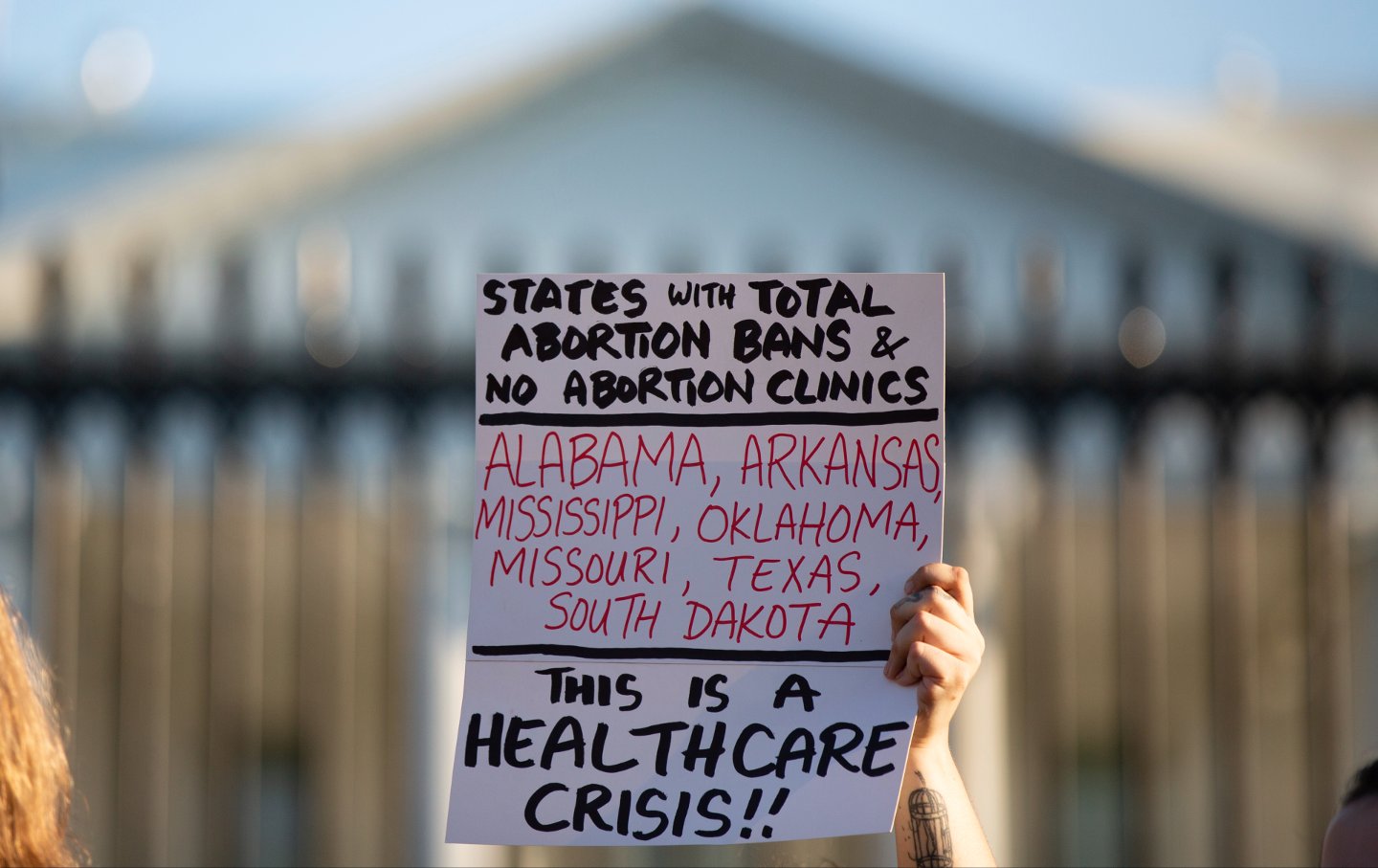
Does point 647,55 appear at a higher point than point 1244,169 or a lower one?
higher

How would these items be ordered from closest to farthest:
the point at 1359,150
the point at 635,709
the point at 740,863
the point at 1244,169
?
the point at 635,709, the point at 740,863, the point at 1244,169, the point at 1359,150

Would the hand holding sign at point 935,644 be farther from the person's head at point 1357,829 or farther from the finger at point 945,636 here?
the person's head at point 1357,829

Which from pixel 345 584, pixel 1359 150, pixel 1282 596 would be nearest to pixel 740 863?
pixel 345 584

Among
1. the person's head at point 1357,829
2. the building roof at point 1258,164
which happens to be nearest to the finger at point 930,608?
the person's head at point 1357,829

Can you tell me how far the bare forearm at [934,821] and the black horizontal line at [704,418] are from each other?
0.46 metres

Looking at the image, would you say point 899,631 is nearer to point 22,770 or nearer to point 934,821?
point 934,821

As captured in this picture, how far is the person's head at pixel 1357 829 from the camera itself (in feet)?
5.22

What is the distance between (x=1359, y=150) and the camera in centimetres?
1189

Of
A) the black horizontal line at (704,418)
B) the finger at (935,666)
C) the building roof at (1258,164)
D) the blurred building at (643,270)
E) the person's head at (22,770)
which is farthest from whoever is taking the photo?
the building roof at (1258,164)

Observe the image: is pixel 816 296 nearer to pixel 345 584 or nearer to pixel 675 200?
pixel 345 584

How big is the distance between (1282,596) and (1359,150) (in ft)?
21.2

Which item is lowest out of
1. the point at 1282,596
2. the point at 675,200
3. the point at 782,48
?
the point at 1282,596

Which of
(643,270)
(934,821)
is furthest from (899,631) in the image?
(643,270)

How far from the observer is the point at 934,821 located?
1.87m
